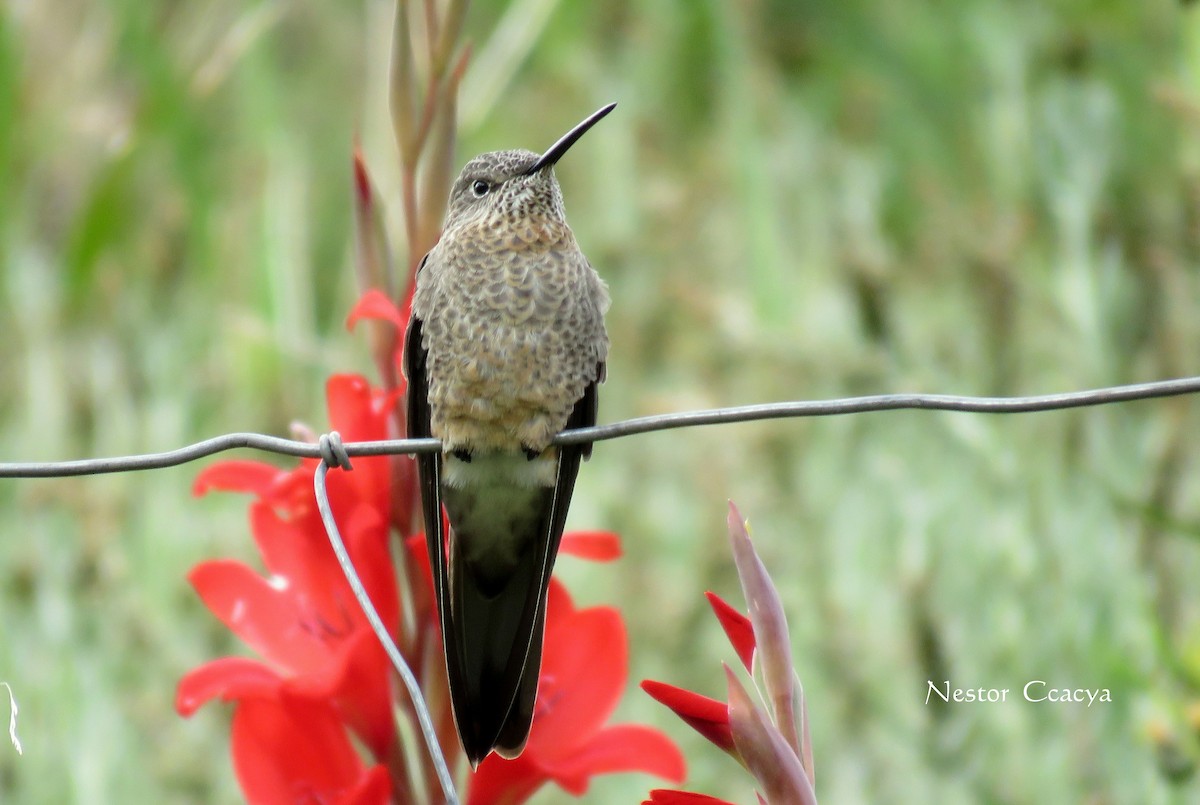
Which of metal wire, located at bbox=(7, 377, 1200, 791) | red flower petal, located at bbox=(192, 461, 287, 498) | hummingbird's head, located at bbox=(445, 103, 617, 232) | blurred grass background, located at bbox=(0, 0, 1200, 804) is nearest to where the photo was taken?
metal wire, located at bbox=(7, 377, 1200, 791)

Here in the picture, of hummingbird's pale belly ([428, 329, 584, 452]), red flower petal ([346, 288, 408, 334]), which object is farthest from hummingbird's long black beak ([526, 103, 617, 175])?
red flower petal ([346, 288, 408, 334])

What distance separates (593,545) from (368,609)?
33cm

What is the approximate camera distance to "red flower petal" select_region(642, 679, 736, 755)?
0.91 metres

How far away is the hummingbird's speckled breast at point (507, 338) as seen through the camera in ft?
5.24

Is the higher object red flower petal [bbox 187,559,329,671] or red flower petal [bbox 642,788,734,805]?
red flower petal [bbox 187,559,329,671]

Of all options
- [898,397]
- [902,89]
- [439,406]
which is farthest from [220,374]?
[898,397]

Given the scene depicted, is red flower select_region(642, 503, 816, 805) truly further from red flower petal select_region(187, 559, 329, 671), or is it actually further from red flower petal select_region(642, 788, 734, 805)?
red flower petal select_region(187, 559, 329, 671)

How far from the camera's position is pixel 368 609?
1027 millimetres

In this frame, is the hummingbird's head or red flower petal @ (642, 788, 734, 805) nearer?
red flower petal @ (642, 788, 734, 805)

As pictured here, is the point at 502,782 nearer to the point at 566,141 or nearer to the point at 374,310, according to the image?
the point at 374,310

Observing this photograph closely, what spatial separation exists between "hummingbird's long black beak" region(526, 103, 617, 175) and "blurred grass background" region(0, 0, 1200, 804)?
0.49 m

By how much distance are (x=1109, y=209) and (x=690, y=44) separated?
4.47 ft

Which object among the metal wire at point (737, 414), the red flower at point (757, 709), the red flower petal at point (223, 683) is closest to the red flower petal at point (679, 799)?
the red flower at point (757, 709)

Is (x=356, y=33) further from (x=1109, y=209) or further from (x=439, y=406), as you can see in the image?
(x=439, y=406)
